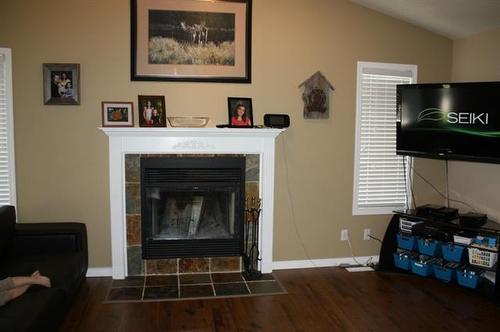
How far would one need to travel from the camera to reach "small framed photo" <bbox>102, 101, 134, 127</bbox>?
395 cm

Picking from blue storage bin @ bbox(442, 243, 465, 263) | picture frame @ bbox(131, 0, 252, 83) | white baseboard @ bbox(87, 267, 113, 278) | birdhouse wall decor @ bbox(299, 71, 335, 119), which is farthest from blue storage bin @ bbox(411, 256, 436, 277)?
white baseboard @ bbox(87, 267, 113, 278)

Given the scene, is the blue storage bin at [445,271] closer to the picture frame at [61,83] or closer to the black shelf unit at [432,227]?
the black shelf unit at [432,227]

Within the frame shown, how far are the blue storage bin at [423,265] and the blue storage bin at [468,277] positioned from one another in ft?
0.91

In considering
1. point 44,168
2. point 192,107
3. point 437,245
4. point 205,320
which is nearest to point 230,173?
point 192,107

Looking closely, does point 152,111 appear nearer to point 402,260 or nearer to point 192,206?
point 192,206

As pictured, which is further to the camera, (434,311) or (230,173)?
(230,173)

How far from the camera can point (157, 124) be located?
3986 millimetres

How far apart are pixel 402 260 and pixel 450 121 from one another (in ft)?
4.76

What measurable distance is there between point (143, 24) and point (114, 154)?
1239 mm

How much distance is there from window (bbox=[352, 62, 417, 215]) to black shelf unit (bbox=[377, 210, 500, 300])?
0.87 ft

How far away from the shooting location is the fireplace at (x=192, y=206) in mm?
4062

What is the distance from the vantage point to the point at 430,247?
13.6 ft

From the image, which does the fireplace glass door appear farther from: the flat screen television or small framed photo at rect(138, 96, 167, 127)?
the flat screen television

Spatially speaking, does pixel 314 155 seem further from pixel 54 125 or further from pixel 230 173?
pixel 54 125
